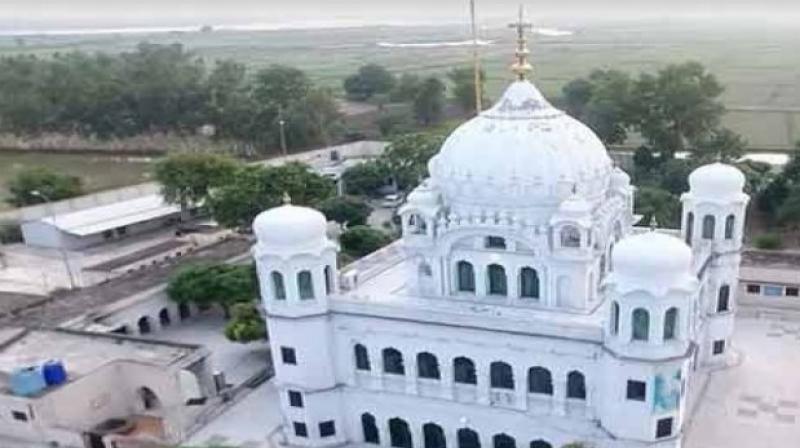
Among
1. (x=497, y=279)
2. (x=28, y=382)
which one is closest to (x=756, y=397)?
(x=497, y=279)

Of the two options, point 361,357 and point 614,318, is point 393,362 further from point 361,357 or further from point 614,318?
point 614,318

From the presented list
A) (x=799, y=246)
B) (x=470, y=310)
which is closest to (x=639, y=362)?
(x=470, y=310)

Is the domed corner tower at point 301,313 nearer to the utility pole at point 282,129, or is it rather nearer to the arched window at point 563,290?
the arched window at point 563,290

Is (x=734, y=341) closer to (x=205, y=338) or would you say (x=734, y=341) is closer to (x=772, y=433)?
(x=772, y=433)

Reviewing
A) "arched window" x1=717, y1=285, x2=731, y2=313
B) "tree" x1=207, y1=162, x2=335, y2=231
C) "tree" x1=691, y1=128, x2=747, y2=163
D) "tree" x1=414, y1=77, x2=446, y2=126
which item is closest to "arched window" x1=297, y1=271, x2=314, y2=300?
"arched window" x1=717, y1=285, x2=731, y2=313

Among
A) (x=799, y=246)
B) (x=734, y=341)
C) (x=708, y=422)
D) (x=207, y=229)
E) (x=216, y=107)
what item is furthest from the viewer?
(x=216, y=107)

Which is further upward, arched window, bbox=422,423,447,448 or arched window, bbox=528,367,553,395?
arched window, bbox=528,367,553,395

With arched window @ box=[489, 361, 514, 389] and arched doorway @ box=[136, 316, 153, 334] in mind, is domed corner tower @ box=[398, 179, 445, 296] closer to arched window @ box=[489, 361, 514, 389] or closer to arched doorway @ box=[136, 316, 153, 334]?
arched window @ box=[489, 361, 514, 389]
